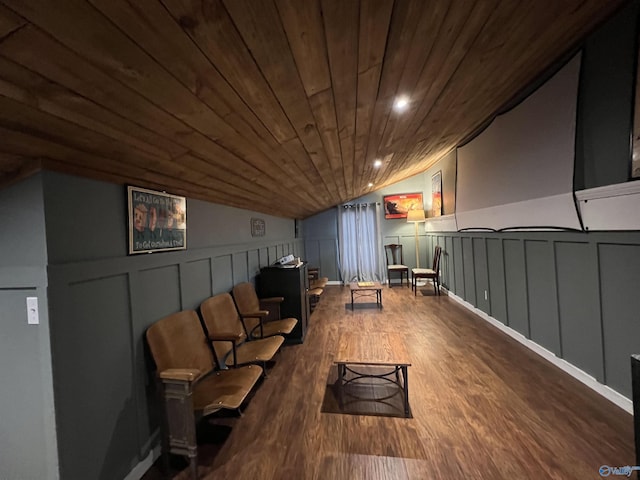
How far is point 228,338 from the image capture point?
227 cm

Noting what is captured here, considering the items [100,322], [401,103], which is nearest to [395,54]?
[401,103]

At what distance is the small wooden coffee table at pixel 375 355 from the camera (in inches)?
88.4

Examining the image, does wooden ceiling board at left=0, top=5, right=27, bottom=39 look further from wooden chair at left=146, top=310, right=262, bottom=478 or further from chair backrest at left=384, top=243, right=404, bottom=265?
chair backrest at left=384, top=243, right=404, bottom=265

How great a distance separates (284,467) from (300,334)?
203cm

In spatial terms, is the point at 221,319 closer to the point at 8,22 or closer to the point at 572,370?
the point at 8,22

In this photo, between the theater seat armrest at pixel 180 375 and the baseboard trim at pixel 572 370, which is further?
the baseboard trim at pixel 572 370

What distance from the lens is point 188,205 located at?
239 centimetres

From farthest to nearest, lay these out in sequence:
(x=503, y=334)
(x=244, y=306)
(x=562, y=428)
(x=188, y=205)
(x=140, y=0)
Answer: (x=503, y=334)
(x=244, y=306)
(x=188, y=205)
(x=562, y=428)
(x=140, y=0)

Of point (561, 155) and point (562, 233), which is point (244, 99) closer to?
point (561, 155)

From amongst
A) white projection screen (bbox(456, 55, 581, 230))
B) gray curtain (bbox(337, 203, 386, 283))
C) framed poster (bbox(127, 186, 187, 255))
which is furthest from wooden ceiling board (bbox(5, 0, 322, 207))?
gray curtain (bbox(337, 203, 386, 283))

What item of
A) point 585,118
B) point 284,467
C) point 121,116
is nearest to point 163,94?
point 121,116

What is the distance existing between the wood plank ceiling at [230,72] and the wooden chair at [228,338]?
106cm

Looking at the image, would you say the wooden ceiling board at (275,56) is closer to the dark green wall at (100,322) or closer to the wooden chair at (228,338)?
the dark green wall at (100,322)

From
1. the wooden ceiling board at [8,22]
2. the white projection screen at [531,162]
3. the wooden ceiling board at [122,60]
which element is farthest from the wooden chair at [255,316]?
the white projection screen at [531,162]
